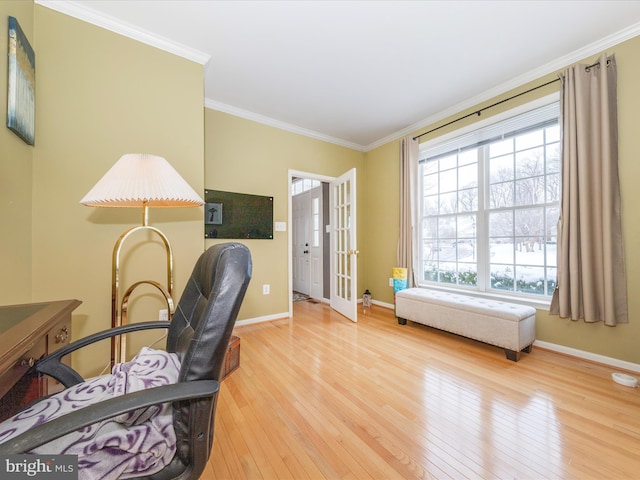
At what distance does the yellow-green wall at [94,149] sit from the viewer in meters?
1.74

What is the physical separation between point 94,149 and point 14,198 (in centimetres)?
58

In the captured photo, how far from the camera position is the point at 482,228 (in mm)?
3000

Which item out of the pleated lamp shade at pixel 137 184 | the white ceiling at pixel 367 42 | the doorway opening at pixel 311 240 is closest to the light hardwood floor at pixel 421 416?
the pleated lamp shade at pixel 137 184

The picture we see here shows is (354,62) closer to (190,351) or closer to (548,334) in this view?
(190,351)

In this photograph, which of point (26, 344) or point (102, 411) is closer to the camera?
point (102, 411)

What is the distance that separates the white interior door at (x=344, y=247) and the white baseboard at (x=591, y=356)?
6.22 ft

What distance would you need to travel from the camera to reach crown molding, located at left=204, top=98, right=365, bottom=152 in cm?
310

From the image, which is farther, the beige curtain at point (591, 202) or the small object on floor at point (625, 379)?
the beige curtain at point (591, 202)

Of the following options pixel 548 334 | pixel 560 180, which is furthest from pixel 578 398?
pixel 560 180

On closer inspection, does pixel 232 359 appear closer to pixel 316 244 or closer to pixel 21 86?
pixel 21 86

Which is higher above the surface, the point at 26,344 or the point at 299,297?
the point at 26,344

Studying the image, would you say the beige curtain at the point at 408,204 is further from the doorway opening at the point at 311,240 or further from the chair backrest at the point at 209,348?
the chair backrest at the point at 209,348

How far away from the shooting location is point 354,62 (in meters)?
2.42

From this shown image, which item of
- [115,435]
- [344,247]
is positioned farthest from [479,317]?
[115,435]
